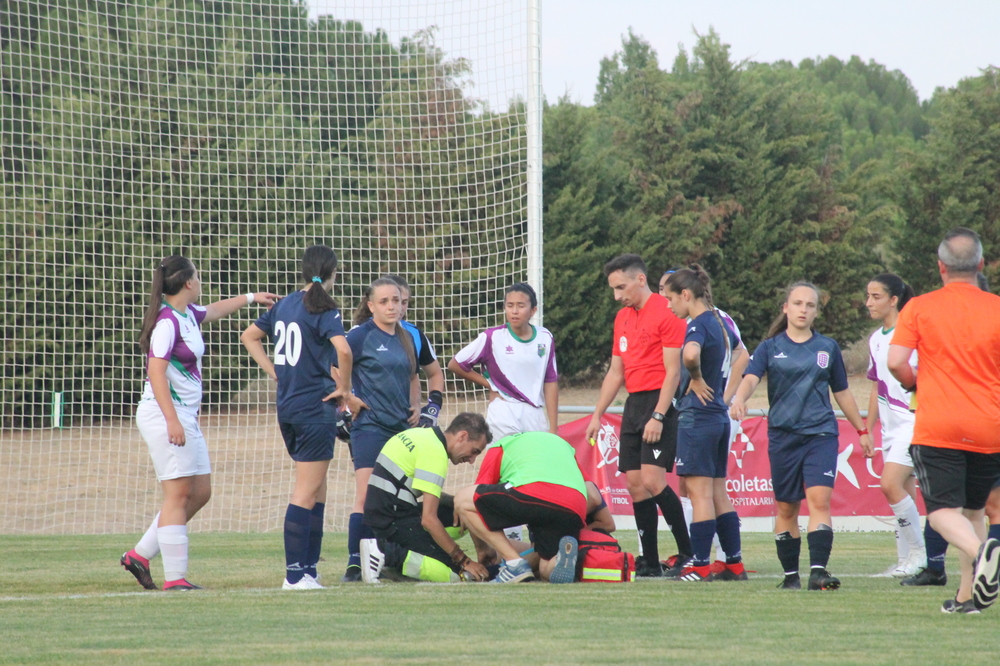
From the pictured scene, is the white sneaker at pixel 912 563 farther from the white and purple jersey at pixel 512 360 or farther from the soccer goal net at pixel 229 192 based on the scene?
the soccer goal net at pixel 229 192

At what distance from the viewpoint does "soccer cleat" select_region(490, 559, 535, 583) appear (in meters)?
6.55

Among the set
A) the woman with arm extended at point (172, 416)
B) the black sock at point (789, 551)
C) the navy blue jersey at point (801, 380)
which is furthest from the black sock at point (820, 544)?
the woman with arm extended at point (172, 416)

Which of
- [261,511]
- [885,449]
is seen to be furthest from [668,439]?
[261,511]

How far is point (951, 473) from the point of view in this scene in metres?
4.98

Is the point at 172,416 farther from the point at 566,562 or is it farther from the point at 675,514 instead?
the point at 675,514

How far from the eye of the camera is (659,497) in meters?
7.18

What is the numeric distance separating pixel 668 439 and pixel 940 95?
27.4 m

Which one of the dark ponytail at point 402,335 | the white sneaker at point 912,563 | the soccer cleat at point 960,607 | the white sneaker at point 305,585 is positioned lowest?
the white sneaker at point 912,563

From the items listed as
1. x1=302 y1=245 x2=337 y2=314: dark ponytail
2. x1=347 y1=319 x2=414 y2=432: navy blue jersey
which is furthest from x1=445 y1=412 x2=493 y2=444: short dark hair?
x1=302 y1=245 x2=337 y2=314: dark ponytail

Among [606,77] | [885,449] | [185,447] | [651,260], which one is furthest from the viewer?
[606,77]

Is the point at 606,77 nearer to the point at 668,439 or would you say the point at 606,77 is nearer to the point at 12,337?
the point at 12,337

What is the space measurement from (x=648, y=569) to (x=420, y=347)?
2152mm

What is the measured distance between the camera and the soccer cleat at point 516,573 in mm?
6547

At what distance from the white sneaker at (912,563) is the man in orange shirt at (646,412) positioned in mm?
1453
